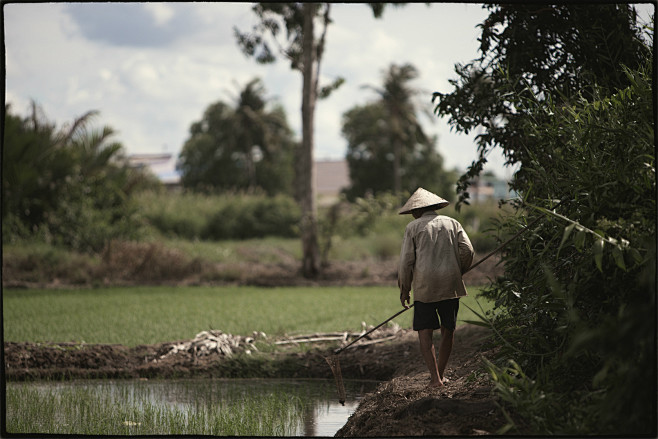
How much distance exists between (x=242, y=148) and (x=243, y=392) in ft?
142

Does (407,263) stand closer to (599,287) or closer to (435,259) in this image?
(435,259)

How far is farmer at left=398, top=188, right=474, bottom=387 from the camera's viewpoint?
19.1ft

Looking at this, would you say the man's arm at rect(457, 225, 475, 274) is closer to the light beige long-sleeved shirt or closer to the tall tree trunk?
the light beige long-sleeved shirt

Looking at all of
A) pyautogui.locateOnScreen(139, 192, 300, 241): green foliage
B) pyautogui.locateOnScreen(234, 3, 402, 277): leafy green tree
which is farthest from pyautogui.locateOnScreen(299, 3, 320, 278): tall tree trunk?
pyautogui.locateOnScreen(139, 192, 300, 241): green foliage

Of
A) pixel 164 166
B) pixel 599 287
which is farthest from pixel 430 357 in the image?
pixel 164 166

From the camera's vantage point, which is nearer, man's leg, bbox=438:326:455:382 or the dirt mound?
the dirt mound

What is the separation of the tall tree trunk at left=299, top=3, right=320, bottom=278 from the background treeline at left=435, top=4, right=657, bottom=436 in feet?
34.0

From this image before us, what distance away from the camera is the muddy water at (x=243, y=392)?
255 inches

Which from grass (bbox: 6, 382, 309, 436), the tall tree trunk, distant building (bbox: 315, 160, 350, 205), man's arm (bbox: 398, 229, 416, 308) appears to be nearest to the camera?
grass (bbox: 6, 382, 309, 436)

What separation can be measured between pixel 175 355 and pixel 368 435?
3.94 m

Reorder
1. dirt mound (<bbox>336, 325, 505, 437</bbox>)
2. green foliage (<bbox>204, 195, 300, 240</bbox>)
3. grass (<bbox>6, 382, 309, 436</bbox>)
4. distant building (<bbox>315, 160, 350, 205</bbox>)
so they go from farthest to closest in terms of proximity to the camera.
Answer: distant building (<bbox>315, 160, 350, 205</bbox>) → green foliage (<bbox>204, 195, 300, 240</bbox>) → grass (<bbox>6, 382, 309, 436</bbox>) → dirt mound (<bbox>336, 325, 505, 437</bbox>)

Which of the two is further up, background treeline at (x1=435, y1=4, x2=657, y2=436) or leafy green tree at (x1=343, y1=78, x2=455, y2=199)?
leafy green tree at (x1=343, y1=78, x2=455, y2=199)

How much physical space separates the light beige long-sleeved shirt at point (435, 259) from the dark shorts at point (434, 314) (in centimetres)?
8

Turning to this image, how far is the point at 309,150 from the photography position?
58.5ft
